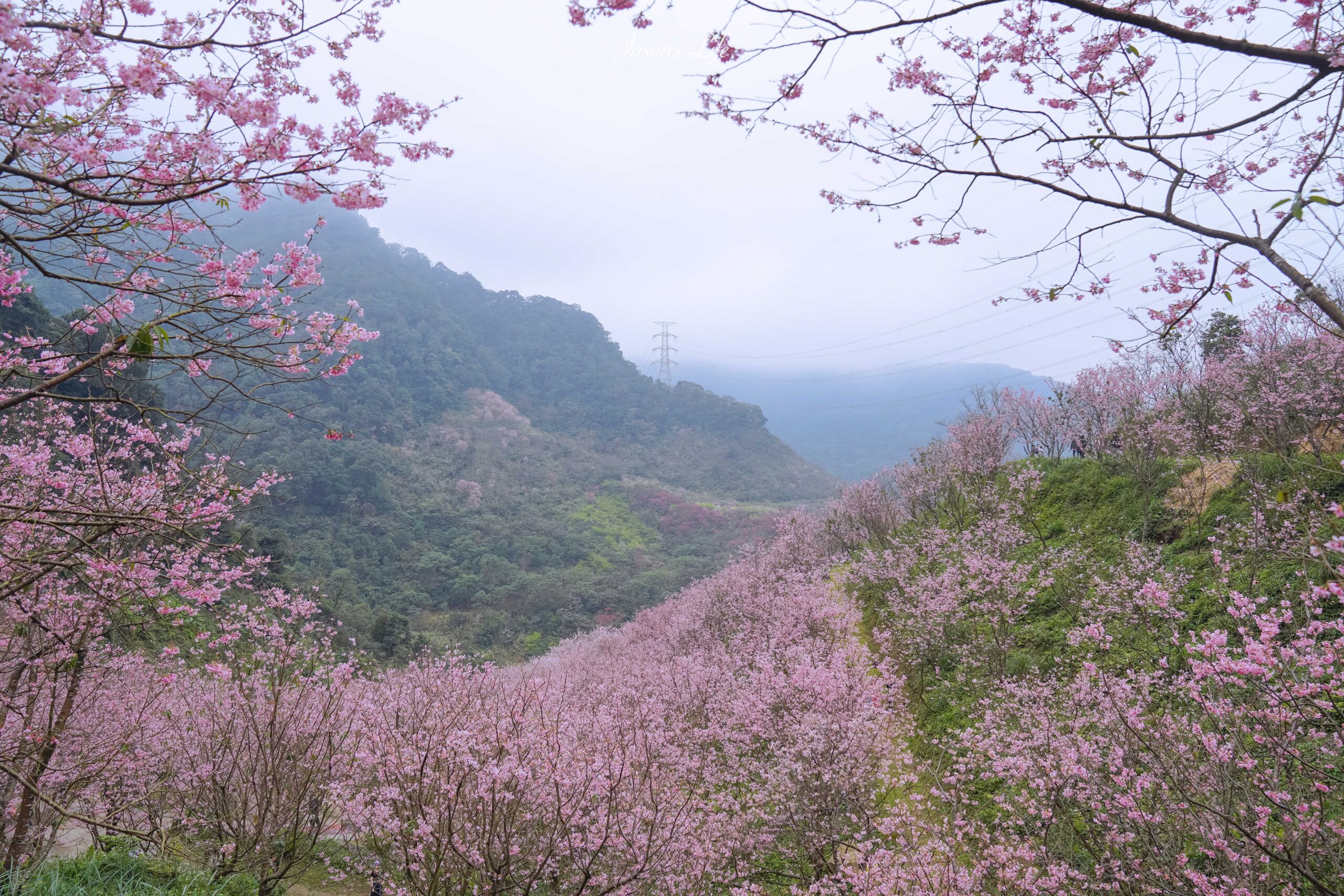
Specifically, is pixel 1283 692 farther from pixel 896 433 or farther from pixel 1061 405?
pixel 896 433

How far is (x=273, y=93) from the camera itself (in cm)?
322

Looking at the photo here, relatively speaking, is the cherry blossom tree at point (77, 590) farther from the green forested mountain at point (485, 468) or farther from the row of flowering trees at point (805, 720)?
the green forested mountain at point (485, 468)

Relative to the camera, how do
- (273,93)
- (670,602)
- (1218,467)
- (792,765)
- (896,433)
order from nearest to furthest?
1. (273,93)
2. (792,765)
3. (1218,467)
4. (670,602)
5. (896,433)

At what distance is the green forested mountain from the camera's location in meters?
30.9

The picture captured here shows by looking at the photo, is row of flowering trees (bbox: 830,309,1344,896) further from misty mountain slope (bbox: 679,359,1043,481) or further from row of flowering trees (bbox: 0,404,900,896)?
misty mountain slope (bbox: 679,359,1043,481)

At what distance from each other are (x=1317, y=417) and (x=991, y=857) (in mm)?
8886

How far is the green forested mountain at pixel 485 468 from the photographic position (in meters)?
30.9

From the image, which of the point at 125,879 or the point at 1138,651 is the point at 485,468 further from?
the point at 1138,651

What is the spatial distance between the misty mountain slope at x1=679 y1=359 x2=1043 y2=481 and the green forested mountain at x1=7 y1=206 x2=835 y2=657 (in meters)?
21.3

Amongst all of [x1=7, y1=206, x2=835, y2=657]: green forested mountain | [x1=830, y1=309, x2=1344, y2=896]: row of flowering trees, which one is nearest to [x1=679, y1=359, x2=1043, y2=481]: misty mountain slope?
[x1=7, y1=206, x2=835, y2=657]: green forested mountain

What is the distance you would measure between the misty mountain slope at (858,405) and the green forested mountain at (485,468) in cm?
2130

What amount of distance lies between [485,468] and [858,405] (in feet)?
321

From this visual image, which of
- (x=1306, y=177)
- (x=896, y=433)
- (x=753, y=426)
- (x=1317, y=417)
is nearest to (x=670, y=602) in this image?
(x=1317, y=417)

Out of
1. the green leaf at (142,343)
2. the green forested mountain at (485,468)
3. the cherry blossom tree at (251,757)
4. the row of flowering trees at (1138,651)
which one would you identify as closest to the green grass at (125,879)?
the cherry blossom tree at (251,757)
